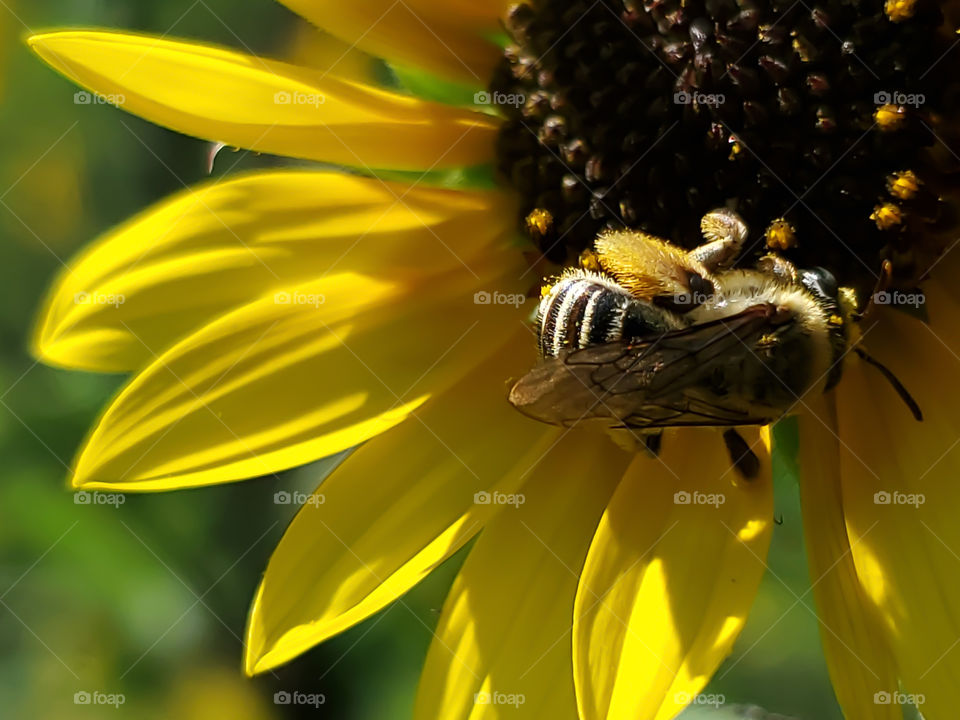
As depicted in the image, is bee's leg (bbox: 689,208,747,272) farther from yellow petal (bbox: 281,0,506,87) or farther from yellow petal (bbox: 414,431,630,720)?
yellow petal (bbox: 281,0,506,87)

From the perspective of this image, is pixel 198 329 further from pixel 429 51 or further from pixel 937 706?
pixel 937 706

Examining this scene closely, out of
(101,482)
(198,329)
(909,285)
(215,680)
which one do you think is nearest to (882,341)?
(909,285)

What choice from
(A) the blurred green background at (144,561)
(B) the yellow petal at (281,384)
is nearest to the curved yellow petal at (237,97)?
(B) the yellow petal at (281,384)

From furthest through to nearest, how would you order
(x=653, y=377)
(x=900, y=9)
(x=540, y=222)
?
1. (x=540, y=222)
2. (x=900, y=9)
3. (x=653, y=377)

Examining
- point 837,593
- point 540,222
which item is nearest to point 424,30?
point 540,222

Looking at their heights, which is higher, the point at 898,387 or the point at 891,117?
the point at 891,117

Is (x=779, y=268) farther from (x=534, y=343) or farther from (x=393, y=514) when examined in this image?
(x=393, y=514)
